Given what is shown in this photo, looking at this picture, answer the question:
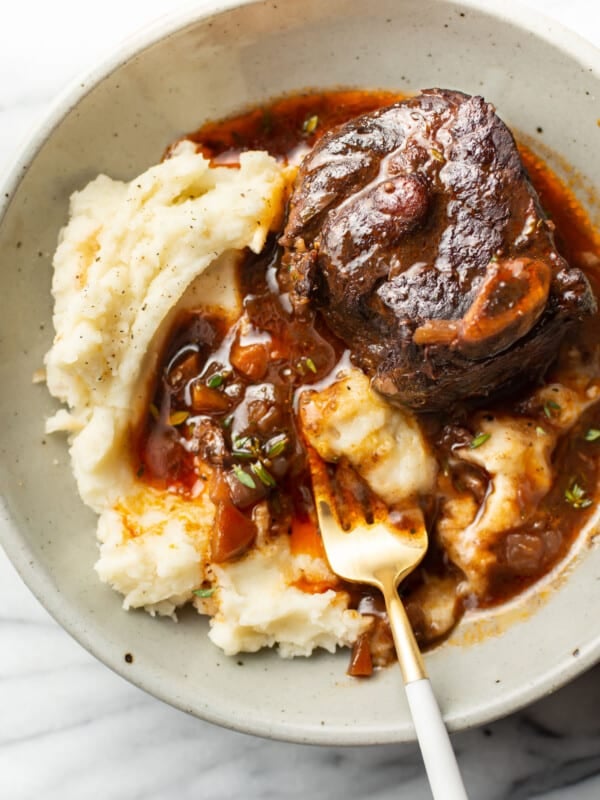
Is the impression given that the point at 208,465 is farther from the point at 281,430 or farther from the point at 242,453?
the point at 281,430

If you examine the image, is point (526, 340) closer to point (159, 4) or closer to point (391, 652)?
point (391, 652)

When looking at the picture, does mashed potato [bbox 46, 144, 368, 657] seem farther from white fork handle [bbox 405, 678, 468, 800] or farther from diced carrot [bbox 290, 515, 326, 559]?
white fork handle [bbox 405, 678, 468, 800]

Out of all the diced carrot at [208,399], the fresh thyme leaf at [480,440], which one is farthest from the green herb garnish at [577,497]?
the diced carrot at [208,399]

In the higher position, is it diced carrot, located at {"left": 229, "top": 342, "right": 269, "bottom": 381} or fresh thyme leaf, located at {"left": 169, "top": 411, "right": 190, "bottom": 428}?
diced carrot, located at {"left": 229, "top": 342, "right": 269, "bottom": 381}

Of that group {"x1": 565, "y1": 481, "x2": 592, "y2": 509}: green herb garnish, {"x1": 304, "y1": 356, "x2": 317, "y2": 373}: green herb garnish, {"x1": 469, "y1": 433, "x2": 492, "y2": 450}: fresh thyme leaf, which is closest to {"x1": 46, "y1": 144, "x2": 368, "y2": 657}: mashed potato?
{"x1": 304, "y1": 356, "x2": 317, "y2": 373}: green herb garnish

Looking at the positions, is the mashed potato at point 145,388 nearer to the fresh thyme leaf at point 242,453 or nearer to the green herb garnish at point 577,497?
the fresh thyme leaf at point 242,453

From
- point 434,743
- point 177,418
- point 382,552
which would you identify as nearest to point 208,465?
point 177,418
